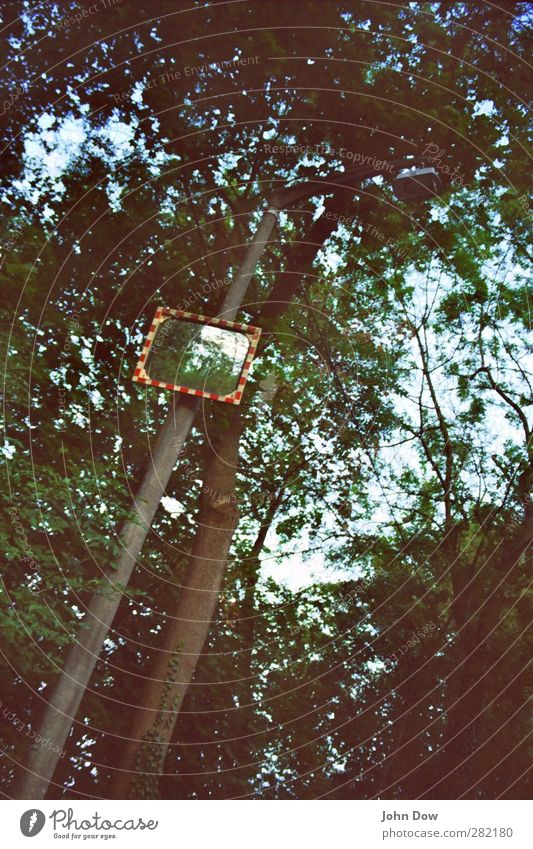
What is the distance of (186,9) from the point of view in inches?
178

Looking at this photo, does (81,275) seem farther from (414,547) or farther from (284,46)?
(414,547)

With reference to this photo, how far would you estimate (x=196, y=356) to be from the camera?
13.9 ft

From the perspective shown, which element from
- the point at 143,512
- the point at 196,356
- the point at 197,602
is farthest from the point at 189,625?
the point at 196,356

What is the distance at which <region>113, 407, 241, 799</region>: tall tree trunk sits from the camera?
398 centimetres

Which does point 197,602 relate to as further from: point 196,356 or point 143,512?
point 196,356

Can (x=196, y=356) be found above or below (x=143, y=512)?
above

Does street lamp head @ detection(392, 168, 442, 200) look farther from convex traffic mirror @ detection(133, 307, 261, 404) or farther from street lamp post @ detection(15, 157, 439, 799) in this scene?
convex traffic mirror @ detection(133, 307, 261, 404)

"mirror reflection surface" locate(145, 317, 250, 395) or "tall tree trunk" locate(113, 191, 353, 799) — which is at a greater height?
"mirror reflection surface" locate(145, 317, 250, 395)

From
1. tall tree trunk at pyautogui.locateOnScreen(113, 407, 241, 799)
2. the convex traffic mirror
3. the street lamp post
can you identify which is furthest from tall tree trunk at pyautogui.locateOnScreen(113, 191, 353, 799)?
the convex traffic mirror

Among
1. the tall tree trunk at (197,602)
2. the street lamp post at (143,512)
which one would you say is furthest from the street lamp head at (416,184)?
the tall tree trunk at (197,602)

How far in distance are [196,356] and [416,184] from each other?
84.8 inches

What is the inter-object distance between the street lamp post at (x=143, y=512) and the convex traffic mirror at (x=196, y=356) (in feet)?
0.45

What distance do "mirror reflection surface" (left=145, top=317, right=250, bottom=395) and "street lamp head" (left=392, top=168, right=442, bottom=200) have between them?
5.68 ft
